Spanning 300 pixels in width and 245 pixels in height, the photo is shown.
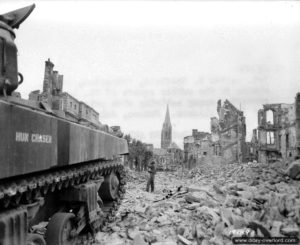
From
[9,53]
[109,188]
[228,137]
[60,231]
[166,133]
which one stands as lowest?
[60,231]

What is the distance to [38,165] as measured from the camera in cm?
376

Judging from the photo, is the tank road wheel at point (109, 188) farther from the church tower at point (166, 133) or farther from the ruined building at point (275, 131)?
the church tower at point (166, 133)

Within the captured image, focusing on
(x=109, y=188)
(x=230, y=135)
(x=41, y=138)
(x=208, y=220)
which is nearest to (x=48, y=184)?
(x=41, y=138)

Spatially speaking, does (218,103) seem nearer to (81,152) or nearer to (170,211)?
(170,211)

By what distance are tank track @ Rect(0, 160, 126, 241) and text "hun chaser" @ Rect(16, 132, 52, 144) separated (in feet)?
1.52

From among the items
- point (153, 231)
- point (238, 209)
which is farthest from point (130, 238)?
point (238, 209)

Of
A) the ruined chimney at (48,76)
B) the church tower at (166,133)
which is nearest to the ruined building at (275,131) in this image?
the ruined chimney at (48,76)

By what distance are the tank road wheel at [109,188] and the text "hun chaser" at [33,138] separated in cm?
417

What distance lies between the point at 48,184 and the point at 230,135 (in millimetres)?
36850

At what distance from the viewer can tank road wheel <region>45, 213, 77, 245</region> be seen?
494cm

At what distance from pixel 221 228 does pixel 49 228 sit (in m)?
3.63

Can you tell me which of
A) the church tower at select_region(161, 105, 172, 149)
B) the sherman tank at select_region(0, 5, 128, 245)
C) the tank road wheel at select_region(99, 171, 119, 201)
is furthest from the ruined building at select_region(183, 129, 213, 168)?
the church tower at select_region(161, 105, 172, 149)

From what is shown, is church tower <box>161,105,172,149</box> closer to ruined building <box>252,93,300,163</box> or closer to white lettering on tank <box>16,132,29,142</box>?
ruined building <box>252,93,300,163</box>

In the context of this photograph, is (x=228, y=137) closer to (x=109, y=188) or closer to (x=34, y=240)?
(x=109, y=188)
